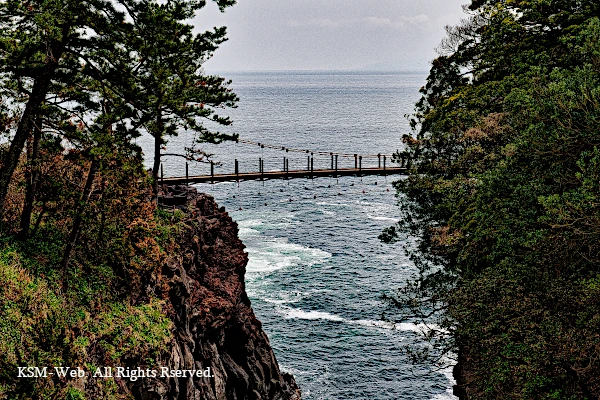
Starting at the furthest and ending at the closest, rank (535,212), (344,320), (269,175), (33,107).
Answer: (269,175) → (344,320) → (33,107) → (535,212)

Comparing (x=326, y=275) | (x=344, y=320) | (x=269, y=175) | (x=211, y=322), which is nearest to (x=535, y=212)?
(x=211, y=322)

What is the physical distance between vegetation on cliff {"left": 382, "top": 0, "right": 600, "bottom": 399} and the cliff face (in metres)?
8.32

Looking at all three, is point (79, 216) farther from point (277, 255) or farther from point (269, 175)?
point (277, 255)

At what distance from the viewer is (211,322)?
23625 millimetres

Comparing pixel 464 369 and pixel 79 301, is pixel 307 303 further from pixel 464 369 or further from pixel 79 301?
pixel 79 301

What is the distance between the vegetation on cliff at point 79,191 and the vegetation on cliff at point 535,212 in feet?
34.2

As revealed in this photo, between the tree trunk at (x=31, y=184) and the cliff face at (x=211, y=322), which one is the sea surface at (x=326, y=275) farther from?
the tree trunk at (x=31, y=184)

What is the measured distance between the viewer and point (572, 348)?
11516mm

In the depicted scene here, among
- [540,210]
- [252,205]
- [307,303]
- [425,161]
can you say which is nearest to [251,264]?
[307,303]

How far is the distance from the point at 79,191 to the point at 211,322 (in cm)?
874

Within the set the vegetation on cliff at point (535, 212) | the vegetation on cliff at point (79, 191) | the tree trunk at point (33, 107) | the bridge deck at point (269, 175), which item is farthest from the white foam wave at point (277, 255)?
the tree trunk at point (33, 107)

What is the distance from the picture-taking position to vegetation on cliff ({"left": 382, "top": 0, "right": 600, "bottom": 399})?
12227mm

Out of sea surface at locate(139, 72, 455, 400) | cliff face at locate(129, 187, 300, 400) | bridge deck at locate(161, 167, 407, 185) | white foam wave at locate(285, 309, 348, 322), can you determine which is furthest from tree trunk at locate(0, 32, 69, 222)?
white foam wave at locate(285, 309, 348, 322)

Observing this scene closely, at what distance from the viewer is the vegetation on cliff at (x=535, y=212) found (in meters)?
12.2
